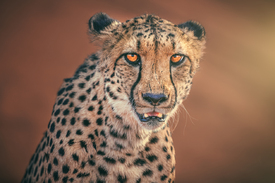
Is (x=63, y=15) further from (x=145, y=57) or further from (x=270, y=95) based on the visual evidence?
(x=270, y=95)

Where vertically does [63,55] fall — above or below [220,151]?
above

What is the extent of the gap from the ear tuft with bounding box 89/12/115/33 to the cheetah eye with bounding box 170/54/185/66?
1.17ft

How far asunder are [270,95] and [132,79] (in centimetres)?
159

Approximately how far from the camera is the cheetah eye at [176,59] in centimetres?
107

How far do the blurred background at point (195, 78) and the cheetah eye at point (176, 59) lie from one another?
522 mm

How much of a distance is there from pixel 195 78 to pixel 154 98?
108cm

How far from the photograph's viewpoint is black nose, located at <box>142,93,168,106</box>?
3.13 feet

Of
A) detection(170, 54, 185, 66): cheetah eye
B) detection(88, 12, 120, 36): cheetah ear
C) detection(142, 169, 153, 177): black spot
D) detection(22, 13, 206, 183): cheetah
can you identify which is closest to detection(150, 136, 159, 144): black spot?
detection(22, 13, 206, 183): cheetah

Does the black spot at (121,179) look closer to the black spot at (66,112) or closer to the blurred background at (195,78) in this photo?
the black spot at (66,112)

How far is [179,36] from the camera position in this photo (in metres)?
1.09

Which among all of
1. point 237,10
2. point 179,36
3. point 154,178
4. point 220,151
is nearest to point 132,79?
point 179,36

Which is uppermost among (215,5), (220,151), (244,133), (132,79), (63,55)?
→ (215,5)

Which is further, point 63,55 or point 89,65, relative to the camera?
point 63,55

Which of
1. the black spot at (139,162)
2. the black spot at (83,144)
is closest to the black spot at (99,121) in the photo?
the black spot at (83,144)
